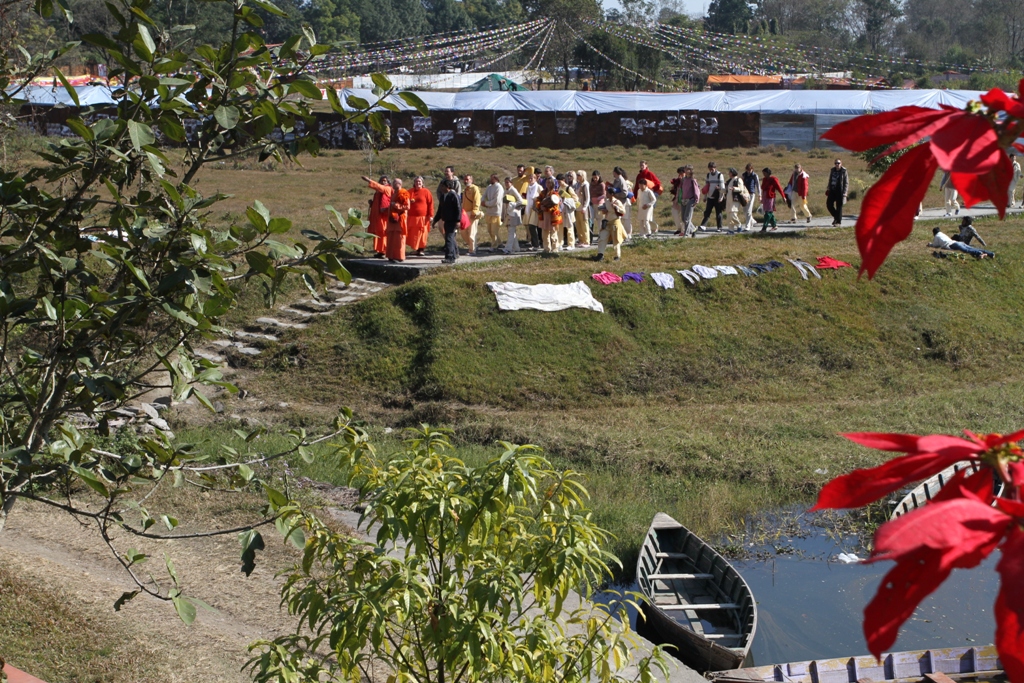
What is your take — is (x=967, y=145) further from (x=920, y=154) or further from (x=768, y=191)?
(x=768, y=191)

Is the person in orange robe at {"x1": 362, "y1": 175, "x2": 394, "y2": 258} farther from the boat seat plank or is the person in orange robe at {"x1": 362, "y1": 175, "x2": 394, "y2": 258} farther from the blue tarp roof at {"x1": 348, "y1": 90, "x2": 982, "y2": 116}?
the blue tarp roof at {"x1": 348, "y1": 90, "x2": 982, "y2": 116}

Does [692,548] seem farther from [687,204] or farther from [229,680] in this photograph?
[687,204]

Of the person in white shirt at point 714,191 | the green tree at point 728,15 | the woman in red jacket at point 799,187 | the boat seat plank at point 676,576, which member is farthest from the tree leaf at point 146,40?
the green tree at point 728,15

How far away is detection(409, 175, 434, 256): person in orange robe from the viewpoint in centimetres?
1905

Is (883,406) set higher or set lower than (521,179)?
lower

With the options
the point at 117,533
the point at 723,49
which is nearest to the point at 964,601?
the point at 117,533

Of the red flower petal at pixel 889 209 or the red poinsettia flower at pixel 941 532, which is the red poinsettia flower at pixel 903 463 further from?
the red flower petal at pixel 889 209

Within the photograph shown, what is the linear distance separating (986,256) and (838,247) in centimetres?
335

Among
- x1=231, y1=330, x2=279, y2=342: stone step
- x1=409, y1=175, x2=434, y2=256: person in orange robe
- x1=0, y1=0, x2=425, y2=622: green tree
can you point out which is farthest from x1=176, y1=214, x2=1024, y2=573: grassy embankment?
x1=0, y1=0, x2=425, y2=622: green tree

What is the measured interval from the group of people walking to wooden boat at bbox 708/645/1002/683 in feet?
38.6

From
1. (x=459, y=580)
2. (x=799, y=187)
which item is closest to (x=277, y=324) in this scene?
(x=799, y=187)

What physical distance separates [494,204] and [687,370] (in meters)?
5.71

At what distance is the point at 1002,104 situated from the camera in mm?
1604

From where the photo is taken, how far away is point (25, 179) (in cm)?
405
